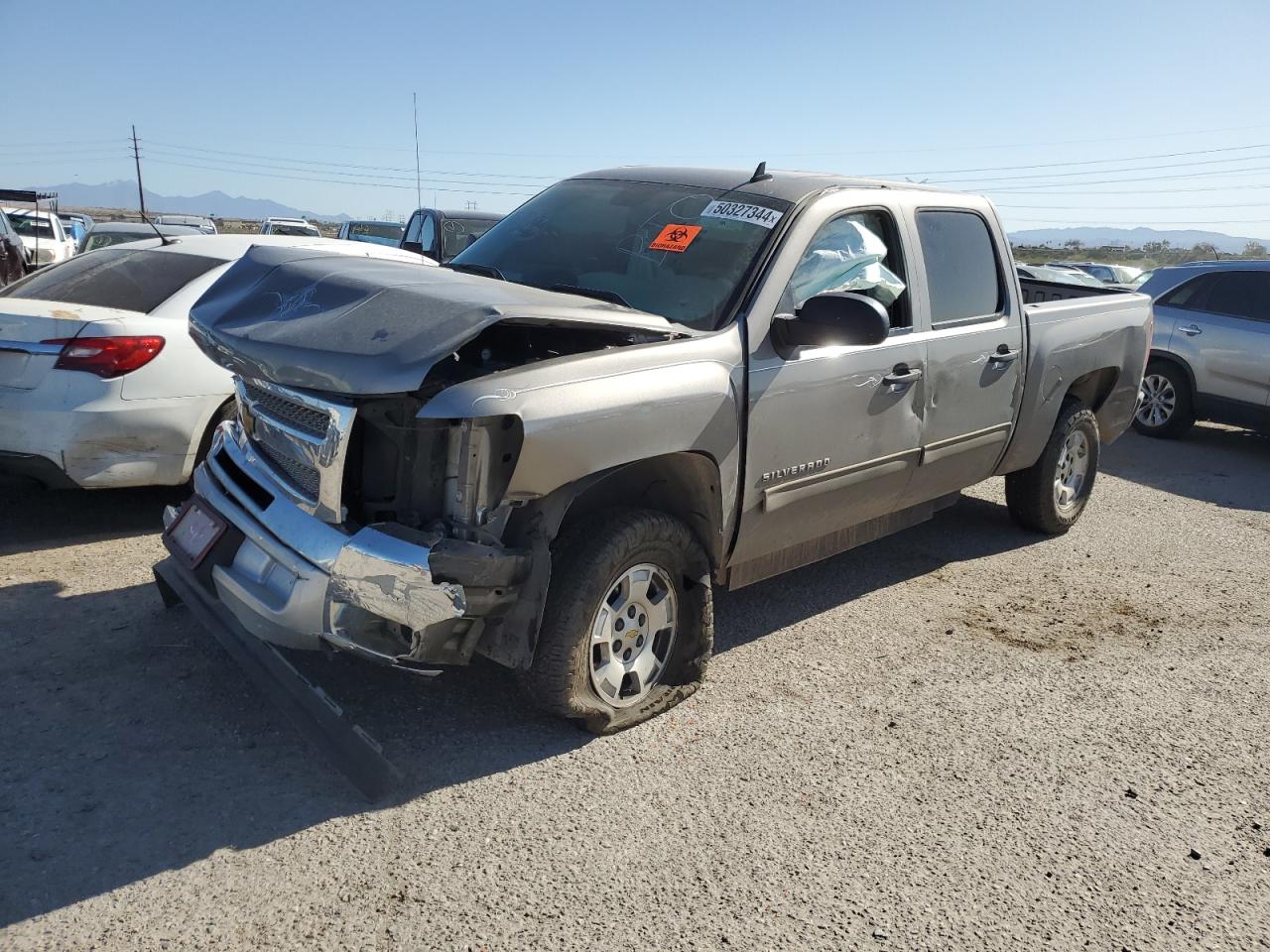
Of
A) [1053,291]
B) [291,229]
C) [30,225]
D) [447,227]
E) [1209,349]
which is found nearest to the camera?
[1053,291]

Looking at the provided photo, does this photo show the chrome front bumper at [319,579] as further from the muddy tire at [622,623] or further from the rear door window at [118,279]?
the rear door window at [118,279]

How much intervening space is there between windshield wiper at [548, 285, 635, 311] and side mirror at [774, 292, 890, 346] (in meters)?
0.63

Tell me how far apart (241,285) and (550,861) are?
7.80ft

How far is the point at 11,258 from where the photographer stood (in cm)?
Answer: 1400

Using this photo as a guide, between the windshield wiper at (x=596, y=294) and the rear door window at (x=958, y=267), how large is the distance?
1643 millimetres

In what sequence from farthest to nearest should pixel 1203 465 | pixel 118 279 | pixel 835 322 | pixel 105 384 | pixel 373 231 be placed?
pixel 373 231 < pixel 1203 465 < pixel 118 279 < pixel 105 384 < pixel 835 322

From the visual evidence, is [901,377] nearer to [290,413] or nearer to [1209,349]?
[290,413]

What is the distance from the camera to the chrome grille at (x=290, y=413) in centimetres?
314

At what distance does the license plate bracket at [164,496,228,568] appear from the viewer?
3.39 metres

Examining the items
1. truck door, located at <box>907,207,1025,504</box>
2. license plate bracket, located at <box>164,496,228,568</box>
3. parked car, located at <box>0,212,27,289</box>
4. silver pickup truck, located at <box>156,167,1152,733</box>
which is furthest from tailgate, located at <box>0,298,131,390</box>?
parked car, located at <box>0,212,27,289</box>

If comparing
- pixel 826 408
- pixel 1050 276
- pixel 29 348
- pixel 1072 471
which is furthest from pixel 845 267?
pixel 1050 276

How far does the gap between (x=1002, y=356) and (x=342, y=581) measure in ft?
12.0

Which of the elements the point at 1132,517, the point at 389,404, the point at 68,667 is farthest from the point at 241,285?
the point at 1132,517

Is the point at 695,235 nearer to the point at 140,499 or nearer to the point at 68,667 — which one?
the point at 68,667
